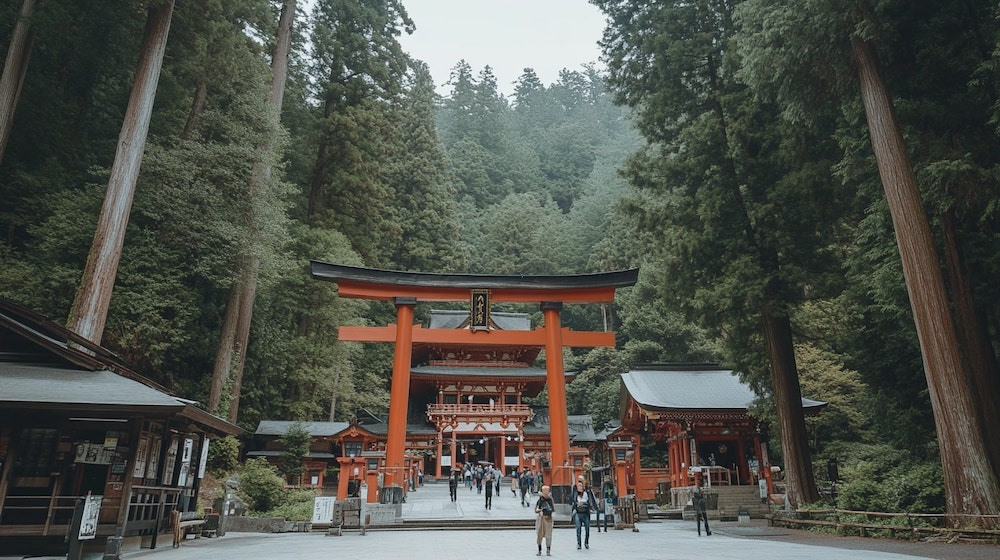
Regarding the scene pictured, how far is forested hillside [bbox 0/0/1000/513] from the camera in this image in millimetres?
8852

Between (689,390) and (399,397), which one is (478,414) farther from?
(399,397)

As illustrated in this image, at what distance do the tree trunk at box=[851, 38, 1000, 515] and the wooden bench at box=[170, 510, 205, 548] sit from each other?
1159cm

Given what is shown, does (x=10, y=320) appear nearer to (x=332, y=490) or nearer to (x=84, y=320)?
(x=84, y=320)

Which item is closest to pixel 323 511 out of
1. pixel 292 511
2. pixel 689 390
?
pixel 292 511

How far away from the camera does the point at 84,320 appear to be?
11.4m

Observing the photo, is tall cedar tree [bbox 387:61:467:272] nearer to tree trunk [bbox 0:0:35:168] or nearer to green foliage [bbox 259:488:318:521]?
green foliage [bbox 259:488:318:521]

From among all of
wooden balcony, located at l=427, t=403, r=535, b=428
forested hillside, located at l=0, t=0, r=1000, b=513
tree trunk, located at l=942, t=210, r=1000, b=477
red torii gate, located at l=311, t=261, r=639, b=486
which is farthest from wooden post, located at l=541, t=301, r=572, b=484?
wooden balcony, located at l=427, t=403, r=535, b=428

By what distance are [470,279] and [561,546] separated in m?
7.54

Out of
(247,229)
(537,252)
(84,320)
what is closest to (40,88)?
(247,229)

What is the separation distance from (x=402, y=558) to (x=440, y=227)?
31357 mm

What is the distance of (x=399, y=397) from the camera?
13211 mm

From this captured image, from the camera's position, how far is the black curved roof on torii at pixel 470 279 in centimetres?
1383

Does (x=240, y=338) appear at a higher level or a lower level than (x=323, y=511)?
higher

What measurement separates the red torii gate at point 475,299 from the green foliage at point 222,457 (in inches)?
265
